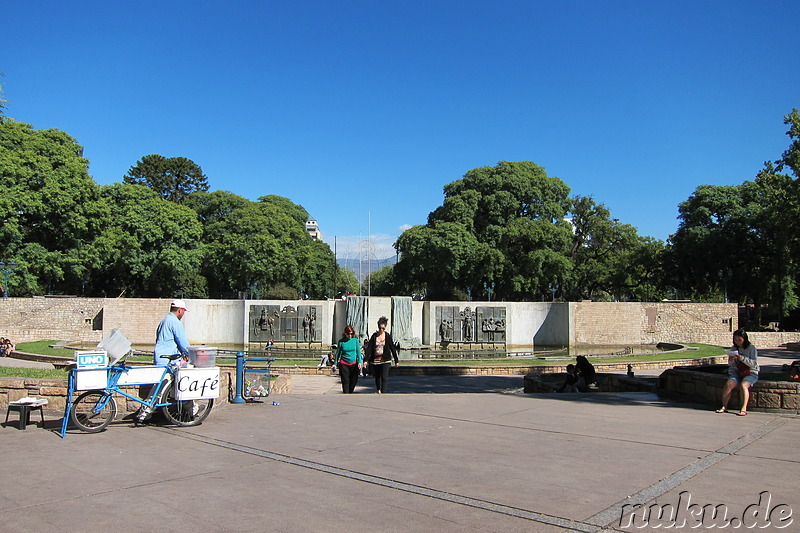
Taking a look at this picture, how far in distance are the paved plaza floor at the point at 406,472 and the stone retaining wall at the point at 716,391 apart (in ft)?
1.13

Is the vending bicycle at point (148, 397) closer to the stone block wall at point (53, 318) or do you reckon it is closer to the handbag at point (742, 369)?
the handbag at point (742, 369)

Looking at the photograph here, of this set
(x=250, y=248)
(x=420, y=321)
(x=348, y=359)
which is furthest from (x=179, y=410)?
(x=250, y=248)

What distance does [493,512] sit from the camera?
476 cm

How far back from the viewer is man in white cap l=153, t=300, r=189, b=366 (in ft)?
27.3

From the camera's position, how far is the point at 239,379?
10.6 metres

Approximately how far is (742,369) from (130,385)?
9.11 m

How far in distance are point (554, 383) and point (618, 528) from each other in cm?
1208

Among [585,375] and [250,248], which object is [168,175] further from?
[585,375]

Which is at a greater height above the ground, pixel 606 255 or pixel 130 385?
pixel 606 255

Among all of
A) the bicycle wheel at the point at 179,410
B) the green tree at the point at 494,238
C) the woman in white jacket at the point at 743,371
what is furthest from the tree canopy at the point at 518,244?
the bicycle wheel at the point at 179,410

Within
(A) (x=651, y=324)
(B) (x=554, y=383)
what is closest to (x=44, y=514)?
(B) (x=554, y=383)

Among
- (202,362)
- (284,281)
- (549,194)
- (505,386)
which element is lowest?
(505,386)

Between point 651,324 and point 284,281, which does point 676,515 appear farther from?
point 284,281

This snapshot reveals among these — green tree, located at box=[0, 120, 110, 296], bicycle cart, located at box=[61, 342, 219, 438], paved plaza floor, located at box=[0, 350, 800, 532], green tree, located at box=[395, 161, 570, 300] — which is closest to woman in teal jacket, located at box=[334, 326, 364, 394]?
paved plaza floor, located at box=[0, 350, 800, 532]
